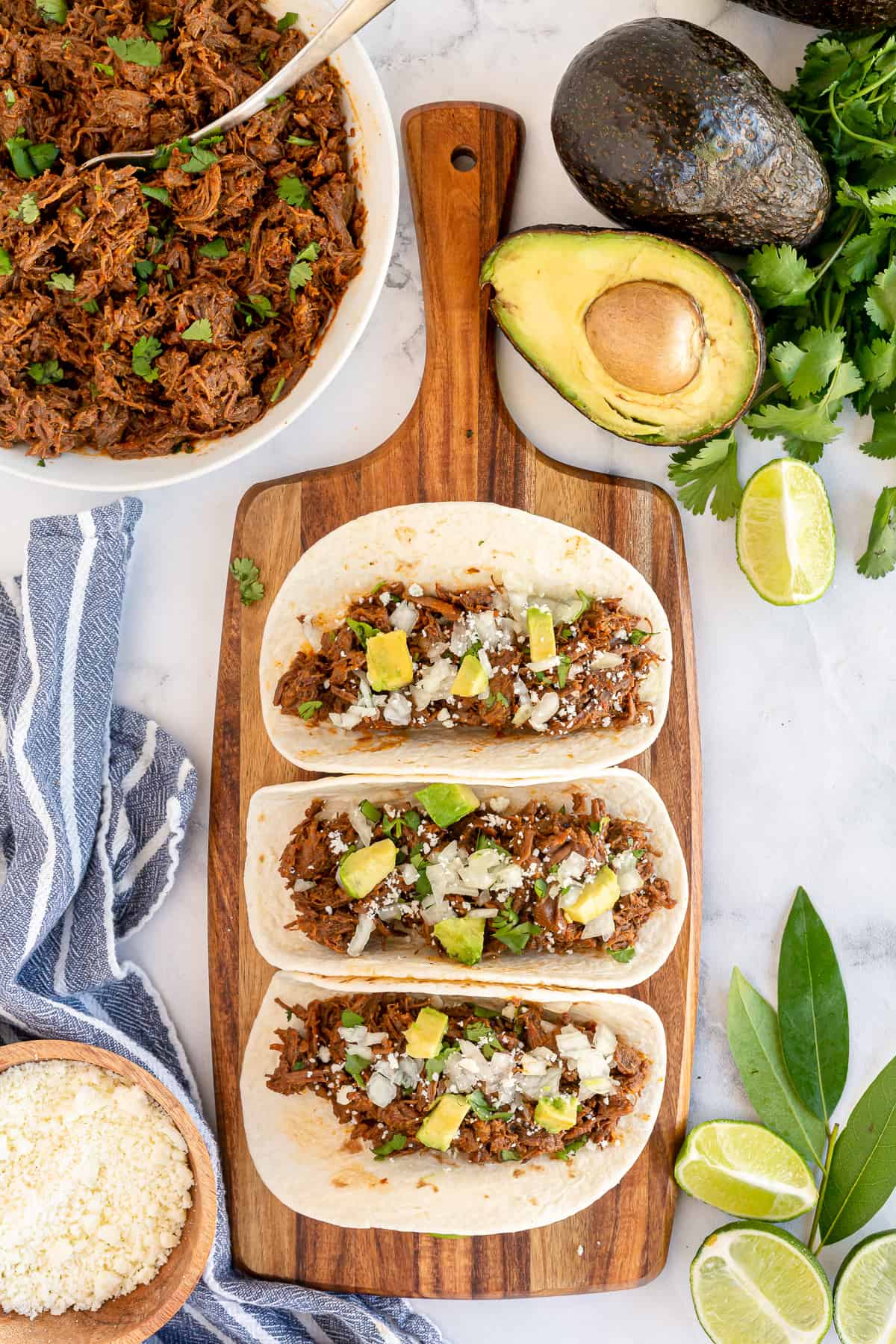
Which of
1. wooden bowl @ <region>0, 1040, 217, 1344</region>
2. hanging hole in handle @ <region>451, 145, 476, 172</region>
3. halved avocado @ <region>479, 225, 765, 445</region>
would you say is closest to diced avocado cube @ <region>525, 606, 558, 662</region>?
halved avocado @ <region>479, 225, 765, 445</region>

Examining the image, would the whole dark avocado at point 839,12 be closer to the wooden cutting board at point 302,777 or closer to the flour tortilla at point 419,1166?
the wooden cutting board at point 302,777

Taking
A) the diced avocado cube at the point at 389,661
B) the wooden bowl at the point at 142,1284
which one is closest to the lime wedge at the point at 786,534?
the diced avocado cube at the point at 389,661

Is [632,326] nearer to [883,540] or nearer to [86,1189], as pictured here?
[883,540]

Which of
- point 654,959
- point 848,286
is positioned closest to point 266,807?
point 654,959

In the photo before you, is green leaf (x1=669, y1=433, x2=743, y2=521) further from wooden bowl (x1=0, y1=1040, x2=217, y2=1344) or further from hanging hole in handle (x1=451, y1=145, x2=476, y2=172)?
wooden bowl (x1=0, y1=1040, x2=217, y2=1344)

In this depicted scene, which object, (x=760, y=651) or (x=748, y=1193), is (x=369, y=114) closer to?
(x=760, y=651)

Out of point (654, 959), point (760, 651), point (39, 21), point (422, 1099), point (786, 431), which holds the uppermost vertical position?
point (39, 21)

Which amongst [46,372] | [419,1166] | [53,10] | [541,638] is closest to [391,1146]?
[419,1166]
